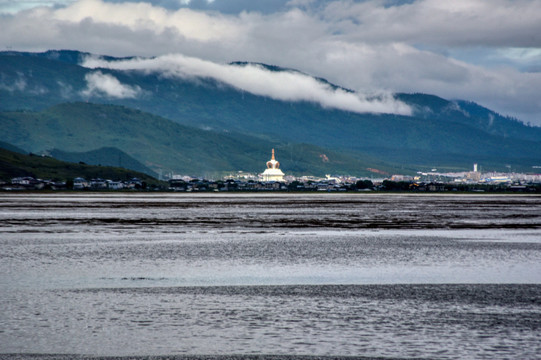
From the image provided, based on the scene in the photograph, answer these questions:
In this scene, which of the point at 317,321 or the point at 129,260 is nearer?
the point at 317,321

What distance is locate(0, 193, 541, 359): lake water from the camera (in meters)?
22.8

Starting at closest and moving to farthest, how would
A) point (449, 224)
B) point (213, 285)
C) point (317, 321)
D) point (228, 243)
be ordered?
1. point (317, 321)
2. point (213, 285)
3. point (228, 243)
4. point (449, 224)

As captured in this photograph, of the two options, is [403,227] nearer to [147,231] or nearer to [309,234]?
[309,234]

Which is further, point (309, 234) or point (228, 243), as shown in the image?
point (309, 234)

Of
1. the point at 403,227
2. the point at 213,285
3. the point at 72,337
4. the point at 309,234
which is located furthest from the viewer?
the point at 403,227

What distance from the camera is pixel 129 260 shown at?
4544 cm

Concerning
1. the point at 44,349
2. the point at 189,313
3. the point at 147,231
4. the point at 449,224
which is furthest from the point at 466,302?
the point at 449,224

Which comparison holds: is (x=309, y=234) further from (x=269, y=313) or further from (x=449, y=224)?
(x=269, y=313)

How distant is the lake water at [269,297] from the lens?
22.8 metres

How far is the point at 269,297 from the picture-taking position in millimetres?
31609

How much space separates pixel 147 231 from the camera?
227 ft

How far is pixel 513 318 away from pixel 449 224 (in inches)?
2161

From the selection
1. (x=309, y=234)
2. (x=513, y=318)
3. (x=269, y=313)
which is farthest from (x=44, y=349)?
(x=309, y=234)

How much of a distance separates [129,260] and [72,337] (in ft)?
71.6
